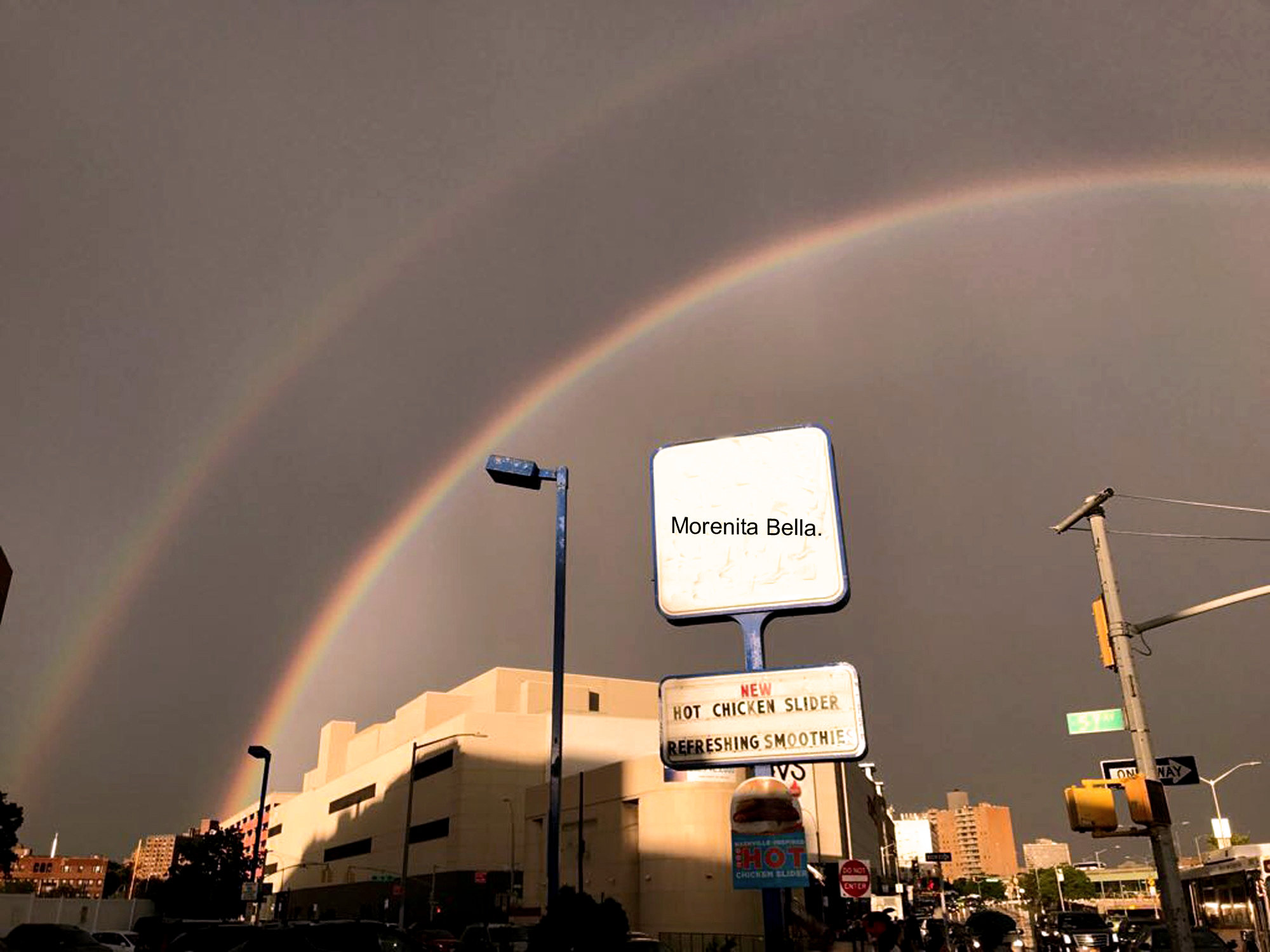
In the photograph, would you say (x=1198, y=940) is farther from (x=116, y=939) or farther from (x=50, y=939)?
(x=116, y=939)

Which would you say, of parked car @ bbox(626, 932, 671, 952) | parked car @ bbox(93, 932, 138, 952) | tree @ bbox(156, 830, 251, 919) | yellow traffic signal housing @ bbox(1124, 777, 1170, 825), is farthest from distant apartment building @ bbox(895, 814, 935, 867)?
yellow traffic signal housing @ bbox(1124, 777, 1170, 825)

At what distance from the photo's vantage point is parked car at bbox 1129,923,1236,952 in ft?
75.0

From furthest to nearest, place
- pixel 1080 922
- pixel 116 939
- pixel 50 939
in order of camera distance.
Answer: pixel 116 939
pixel 1080 922
pixel 50 939

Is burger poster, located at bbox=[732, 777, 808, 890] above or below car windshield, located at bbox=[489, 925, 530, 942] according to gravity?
above

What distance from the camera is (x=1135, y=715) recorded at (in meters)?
15.8

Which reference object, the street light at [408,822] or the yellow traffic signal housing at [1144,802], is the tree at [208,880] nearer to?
the street light at [408,822]

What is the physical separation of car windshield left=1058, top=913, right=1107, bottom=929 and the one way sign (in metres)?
23.3

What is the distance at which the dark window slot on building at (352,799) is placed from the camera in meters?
119

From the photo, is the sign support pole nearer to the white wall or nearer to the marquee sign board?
the marquee sign board

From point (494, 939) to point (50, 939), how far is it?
37.2 ft

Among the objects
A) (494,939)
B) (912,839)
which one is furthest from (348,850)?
(912,839)

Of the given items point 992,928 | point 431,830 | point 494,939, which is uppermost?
point 431,830

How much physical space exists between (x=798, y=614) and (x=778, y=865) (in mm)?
3115

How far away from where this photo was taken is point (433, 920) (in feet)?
246
